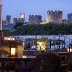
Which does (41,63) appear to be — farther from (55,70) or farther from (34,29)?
(34,29)

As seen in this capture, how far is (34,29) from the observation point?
53000mm

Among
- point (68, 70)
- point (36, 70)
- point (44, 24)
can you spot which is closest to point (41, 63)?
point (36, 70)

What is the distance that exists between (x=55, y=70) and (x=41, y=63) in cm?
20

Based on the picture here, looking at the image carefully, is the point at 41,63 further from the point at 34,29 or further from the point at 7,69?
the point at 34,29

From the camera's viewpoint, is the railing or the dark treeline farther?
the dark treeline

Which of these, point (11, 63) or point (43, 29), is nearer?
point (11, 63)

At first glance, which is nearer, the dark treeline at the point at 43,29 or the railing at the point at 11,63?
the railing at the point at 11,63

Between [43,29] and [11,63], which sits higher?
[43,29]

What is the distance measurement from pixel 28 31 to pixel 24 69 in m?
48.5

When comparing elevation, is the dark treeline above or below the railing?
above

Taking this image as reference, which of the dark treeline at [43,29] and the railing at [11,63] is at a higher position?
the dark treeline at [43,29]

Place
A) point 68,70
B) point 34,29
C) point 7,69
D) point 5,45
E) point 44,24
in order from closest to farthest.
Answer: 1. point 68,70
2. point 7,69
3. point 5,45
4. point 44,24
5. point 34,29

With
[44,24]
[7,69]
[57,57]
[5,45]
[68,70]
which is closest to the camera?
[57,57]

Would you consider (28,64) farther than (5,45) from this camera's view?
No
